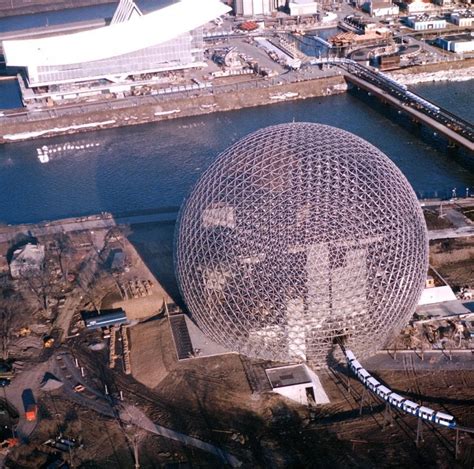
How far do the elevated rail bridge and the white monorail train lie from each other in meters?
18.6

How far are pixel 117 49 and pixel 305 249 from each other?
31.1m

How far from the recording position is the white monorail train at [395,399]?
1814cm

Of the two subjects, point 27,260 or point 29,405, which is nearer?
point 29,405

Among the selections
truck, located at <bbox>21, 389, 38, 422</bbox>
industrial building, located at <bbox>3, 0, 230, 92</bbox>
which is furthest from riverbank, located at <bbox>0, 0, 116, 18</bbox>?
truck, located at <bbox>21, 389, 38, 422</bbox>

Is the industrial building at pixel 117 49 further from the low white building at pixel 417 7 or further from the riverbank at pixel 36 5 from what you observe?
the riverbank at pixel 36 5

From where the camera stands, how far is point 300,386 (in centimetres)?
1991

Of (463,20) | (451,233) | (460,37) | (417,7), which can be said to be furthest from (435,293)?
(417,7)

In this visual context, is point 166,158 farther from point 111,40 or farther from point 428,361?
point 428,361

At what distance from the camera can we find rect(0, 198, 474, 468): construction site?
18.2 m

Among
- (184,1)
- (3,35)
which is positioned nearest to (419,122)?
(184,1)

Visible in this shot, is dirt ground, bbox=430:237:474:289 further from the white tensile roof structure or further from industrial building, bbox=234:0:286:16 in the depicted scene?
industrial building, bbox=234:0:286:16

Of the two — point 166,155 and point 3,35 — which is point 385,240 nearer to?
point 166,155

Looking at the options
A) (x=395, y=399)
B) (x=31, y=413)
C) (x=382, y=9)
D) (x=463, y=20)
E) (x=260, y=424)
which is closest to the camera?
(x=395, y=399)

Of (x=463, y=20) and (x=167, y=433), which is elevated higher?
(x=463, y=20)
